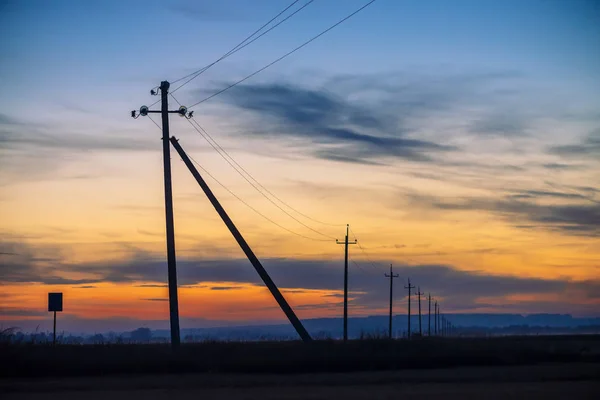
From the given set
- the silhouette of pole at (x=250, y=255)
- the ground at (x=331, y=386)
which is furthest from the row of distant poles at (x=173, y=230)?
the ground at (x=331, y=386)

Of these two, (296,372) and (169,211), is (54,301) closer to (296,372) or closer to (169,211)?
(169,211)

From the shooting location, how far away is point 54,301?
121ft

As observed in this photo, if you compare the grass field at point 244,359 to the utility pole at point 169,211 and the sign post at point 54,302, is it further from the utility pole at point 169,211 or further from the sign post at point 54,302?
the sign post at point 54,302

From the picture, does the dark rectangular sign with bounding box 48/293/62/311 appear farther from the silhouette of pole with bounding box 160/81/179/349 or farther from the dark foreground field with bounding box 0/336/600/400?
the silhouette of pole with bounding box 160/81/179/349

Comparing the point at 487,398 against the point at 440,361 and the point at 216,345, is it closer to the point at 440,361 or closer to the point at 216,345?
the point at 440,361

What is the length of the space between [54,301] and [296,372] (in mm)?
13970

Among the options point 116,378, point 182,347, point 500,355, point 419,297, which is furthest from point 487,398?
point 419,297

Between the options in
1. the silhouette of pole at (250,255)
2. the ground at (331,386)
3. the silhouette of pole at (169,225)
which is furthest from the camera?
the silhouette of pole at (250,255)

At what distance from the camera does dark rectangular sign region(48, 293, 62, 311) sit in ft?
120

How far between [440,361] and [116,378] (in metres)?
13.0

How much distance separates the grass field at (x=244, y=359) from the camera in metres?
27.9

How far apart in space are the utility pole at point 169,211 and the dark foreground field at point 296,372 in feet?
4.69

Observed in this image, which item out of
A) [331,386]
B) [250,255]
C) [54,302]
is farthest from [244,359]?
[54,302]

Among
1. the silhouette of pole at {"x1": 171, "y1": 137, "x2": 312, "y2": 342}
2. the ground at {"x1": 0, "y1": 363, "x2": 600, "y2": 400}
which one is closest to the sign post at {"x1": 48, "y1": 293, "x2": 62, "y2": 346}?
the silhouette of pole at {"x1": 171, "y1": 137, "x2": 312, "y2": 342}
